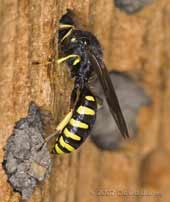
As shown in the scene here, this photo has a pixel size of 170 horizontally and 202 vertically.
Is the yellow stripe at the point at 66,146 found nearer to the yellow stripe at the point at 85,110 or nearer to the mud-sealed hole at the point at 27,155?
the mud-sealed hole at the point at 27,155

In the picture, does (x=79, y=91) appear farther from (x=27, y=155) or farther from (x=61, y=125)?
(x=27, y=155)

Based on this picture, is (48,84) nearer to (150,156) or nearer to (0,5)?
(0,5)

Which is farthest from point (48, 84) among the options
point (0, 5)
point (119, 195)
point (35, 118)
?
point (119, 195)

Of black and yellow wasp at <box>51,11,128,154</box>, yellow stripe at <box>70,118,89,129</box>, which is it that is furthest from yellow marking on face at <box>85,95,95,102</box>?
yellow stripe at <box>70,118,89,129</box>

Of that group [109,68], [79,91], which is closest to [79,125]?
[79,91]

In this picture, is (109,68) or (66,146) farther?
(109,68)

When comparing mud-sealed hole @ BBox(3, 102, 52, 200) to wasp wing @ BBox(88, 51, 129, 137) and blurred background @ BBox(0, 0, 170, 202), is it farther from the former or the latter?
wasp wing @ BBox(88, 51, 129, 137)

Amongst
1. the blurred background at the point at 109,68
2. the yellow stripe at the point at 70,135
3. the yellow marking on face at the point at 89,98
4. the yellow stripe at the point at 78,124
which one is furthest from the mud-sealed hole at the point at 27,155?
the yellow marking on face at the point at 89,98
